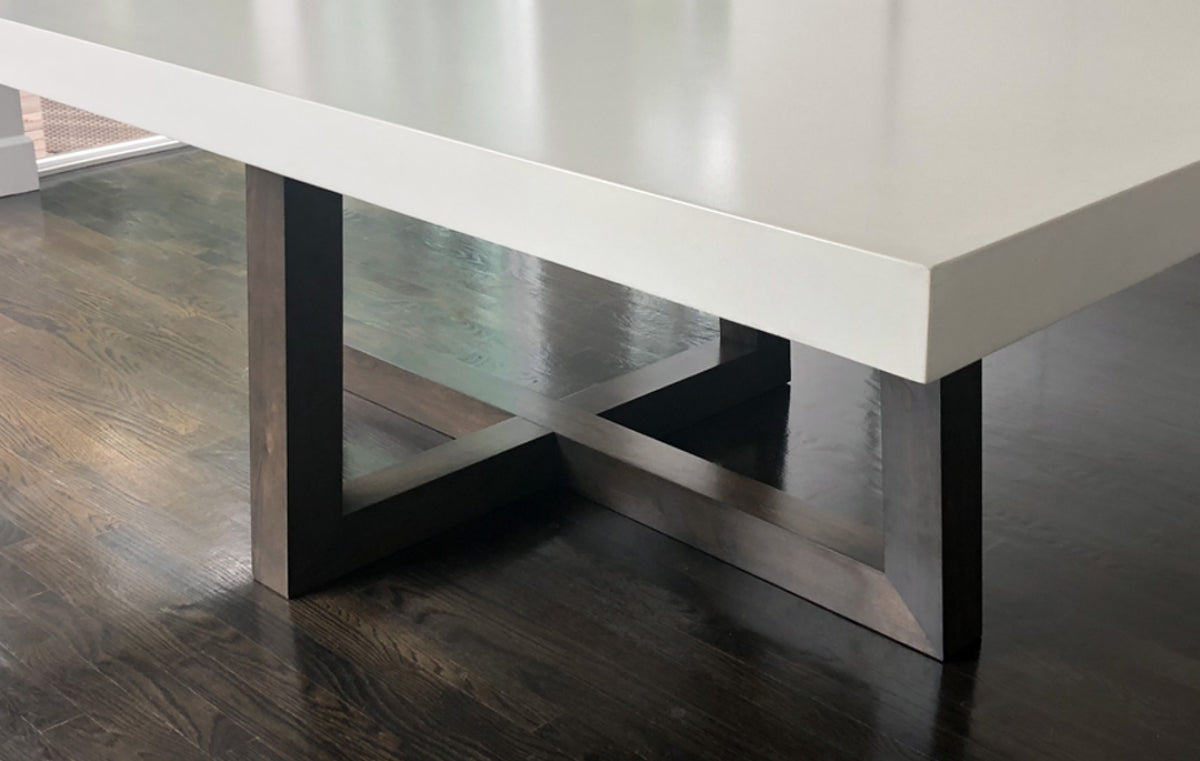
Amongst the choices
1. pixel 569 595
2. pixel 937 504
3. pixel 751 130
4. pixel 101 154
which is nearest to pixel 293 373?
pixel 569 595

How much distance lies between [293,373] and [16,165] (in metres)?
2.17

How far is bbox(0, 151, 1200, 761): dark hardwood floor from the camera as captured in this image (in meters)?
1.31

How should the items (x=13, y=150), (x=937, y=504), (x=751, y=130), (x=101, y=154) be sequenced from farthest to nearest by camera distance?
(x=101, y=154) < (x=13, y=150) < (x=937, y=504) < (x=751, y=130)

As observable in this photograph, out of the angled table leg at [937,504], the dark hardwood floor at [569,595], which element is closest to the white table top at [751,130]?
the angled table leg at [937,504]

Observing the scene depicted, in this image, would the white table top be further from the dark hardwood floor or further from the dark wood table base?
the dark hardwood floor

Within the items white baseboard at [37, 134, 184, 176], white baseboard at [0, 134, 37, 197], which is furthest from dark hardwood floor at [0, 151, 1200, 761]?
white baseboard at [37, 134, 184, 176]

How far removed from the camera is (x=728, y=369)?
2078 mm

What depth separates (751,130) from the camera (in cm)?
81

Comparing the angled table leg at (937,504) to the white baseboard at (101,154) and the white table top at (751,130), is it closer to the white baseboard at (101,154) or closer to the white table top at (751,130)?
the white table top at (751,130)

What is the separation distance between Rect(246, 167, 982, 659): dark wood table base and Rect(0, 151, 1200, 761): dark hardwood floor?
0.11 ft

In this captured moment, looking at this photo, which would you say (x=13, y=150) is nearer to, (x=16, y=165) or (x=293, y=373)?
(x=16, y=165)

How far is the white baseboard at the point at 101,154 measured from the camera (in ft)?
11.5

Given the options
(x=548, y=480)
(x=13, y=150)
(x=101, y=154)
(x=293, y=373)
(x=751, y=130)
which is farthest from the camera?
(x=101, y=154)

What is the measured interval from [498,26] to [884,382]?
20.3 inches
